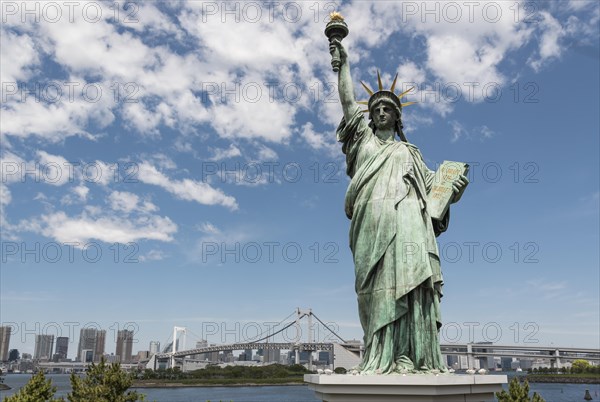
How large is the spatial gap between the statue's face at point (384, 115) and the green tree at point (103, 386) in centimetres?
1011

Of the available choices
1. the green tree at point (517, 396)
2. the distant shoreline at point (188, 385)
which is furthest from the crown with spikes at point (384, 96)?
the distant shoreline at point (188, 385)

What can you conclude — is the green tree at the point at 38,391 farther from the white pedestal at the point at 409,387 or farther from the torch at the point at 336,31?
the torch at the point at 336,31

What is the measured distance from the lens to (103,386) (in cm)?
1338

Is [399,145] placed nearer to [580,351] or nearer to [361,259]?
[361,259]

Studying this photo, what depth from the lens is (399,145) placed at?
7.59m

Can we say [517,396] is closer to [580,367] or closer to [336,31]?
[336,31]

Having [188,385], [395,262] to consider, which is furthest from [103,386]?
[188,385]

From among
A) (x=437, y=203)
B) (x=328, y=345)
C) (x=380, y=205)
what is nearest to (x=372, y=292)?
(x=380, y=205)

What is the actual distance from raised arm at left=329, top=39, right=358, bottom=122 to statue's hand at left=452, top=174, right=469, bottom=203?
1.91 metres

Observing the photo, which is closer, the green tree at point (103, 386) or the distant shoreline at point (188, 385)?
the green tree at point (103, 386)

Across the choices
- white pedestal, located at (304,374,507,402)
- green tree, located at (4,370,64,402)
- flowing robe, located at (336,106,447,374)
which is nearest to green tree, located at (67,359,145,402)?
green tree, located at (4,370,64,402)

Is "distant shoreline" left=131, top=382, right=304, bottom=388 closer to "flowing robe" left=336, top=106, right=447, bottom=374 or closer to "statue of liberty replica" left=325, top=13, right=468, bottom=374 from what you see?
"statue of liberty replica" left=325, top=13, right=468, bottom=374

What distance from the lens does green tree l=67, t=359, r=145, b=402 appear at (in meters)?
13.1

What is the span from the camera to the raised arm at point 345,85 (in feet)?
26.1
